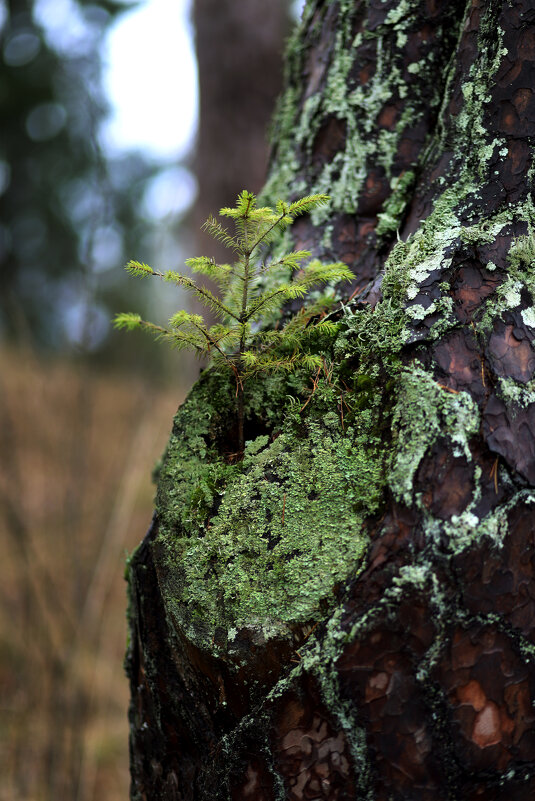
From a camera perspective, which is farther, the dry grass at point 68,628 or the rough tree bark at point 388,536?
the dry grass at point 68,628

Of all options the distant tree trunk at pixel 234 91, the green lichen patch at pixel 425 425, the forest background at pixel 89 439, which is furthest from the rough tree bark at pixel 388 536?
the distant tree trunk at pixel 234 91

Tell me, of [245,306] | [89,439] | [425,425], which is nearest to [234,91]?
[89,439]

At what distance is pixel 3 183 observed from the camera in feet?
31.5

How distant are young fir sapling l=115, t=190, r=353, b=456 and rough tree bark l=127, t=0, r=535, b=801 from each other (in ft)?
0.16

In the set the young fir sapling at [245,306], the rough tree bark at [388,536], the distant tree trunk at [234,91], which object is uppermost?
the distant tree trunk at [234,91]

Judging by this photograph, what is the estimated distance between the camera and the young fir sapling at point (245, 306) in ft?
2.45

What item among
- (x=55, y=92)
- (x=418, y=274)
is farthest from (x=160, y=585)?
(x=55, y=92)

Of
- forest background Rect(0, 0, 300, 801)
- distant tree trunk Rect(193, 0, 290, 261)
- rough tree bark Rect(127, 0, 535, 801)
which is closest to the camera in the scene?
rough tree bark Rect(127, 0, 535, 801)

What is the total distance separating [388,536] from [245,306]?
37cm

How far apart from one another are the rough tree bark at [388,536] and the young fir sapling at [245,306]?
0.05 m

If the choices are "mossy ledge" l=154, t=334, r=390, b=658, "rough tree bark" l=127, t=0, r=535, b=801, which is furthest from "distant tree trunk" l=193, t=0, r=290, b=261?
"mossy ledge" l=154, t=334, r=390, b=658

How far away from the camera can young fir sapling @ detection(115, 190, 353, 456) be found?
0.75 meters

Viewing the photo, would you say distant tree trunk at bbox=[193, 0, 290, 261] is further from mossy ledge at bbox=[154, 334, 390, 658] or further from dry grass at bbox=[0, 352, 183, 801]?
mossy ledge at bbox=[154, 334, 390, 658]

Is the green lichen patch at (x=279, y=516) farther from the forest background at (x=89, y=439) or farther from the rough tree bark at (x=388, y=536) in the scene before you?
the forest background at (x=89, y=439)
